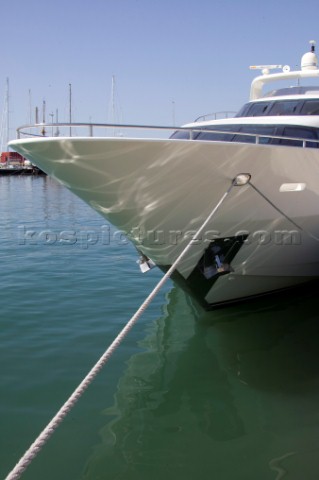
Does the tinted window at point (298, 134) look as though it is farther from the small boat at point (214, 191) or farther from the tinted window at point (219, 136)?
the tinted window at point (219, 136)

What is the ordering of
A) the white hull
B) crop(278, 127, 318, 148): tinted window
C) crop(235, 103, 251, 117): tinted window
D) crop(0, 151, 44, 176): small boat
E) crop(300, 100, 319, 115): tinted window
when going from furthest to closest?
crop(0, 151, 44, 176): small boat → crop(235, 103, 251, 117): tinted window → crop(300, 100, 319, 115): tinted window → crop(278, 127, 318, 148): tinted window → the white hull

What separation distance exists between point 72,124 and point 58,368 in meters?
A: 2.45

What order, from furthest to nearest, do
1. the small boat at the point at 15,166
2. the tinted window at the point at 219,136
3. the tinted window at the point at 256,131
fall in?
1. the small boat at the point at 15,166
2. the tinted window at the point at 219,136
3. the tinted window at the point at 256,131

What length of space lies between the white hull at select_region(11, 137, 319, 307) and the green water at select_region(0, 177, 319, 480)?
86cm

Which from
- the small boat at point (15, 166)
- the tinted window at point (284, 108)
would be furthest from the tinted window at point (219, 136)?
the small boat at point (15, 166)

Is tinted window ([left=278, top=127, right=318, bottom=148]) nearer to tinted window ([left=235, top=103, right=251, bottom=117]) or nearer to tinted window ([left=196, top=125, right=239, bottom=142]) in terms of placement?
tinted window ([left=196, top=125, right=239, bottom=142])

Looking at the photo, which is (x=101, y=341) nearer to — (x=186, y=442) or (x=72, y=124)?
(x=186, y=442)

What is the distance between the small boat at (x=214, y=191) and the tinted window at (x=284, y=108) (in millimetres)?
16

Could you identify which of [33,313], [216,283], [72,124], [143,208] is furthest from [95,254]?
[72,124]

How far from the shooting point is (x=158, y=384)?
191 inches

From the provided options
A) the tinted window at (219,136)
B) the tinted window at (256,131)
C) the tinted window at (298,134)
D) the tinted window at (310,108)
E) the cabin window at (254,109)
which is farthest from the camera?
the cabin window at (254,109)

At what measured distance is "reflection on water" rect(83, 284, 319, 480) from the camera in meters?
3.58

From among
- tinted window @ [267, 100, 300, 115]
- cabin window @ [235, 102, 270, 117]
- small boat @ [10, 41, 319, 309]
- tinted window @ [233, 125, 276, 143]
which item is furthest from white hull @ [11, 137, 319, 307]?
cabin window @ [235, 102, 270, 117]

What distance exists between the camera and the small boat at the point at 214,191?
4.71 m
